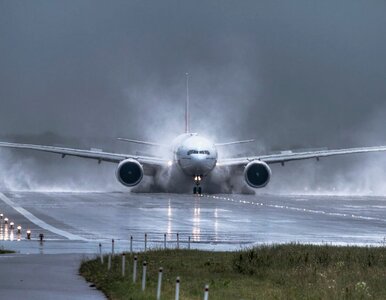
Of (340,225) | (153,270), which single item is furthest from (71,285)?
(340,225)

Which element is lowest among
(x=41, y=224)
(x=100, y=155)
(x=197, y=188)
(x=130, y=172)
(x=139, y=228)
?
(x=139, y=228)

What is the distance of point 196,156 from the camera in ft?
309

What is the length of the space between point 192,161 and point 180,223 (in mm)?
36990

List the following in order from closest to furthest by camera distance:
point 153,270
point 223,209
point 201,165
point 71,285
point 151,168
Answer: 1. point 71,285
2. point 153,270
3. point 223,209
4. point 201,165
5. point 151,168

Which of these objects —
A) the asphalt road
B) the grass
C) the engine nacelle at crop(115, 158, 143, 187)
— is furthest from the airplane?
the grass

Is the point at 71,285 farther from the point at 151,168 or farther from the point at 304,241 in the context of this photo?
the point at 151,168

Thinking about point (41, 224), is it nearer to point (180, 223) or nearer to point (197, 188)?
point (180, 223)

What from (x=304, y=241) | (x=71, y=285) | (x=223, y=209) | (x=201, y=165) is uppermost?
(x=201, y=165)

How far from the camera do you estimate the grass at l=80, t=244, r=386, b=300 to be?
27.2 meters

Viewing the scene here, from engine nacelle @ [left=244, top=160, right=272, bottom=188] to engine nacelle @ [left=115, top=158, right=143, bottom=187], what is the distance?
948 centimetres

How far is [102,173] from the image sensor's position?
4530 inches

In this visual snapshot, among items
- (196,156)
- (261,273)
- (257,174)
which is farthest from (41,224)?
(257,174)

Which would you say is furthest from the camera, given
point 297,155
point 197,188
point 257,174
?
point 297,155

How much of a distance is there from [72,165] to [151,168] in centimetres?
1681
